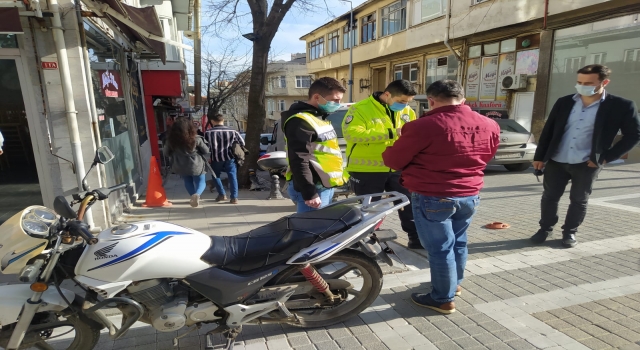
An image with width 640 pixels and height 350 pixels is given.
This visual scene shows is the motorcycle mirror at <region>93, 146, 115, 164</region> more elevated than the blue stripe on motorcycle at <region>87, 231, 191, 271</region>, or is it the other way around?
the motorcycle mirror at <region>93, 146, 115, 164</region>

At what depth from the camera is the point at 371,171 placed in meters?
3.73

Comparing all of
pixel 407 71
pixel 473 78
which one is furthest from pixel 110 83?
pixel 407 71

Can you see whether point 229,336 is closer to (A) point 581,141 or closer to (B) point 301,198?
(B) point 301,198

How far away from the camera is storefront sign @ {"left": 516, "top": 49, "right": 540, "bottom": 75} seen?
14.0 meters

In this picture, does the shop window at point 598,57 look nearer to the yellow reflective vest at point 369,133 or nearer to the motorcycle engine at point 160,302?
the yellow reflective vest at point 369,133

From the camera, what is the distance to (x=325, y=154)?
298 cm

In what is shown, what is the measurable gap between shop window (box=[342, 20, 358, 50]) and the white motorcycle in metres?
24.3

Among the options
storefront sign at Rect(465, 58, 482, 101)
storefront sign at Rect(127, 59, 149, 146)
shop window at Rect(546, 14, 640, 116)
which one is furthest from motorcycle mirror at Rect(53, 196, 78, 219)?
storefront sign at Rect(465, 58, 482, 101)

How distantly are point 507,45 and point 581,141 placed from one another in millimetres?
13385

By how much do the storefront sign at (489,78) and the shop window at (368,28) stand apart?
8.73m

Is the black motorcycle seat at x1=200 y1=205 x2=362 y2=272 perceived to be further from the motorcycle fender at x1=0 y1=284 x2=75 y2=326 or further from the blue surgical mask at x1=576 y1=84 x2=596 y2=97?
the blue surgical mask at x1=576 y1=84 x2=596 y2=97

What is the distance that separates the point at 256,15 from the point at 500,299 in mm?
7033

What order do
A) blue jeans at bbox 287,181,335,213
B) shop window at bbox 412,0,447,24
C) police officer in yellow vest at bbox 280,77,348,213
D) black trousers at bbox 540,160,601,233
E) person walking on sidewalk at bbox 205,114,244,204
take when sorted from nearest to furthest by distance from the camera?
police officer in yellow vest at bbox 280,77,348,213, blue jeans at bbox 287,181,335,213, black trousers at bbox 540,160,601,233, person walking on sidewalk at bbox 205,114,244,204, shop window at bbox 412,0,447,24

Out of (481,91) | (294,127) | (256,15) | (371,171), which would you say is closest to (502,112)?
(481,91)
